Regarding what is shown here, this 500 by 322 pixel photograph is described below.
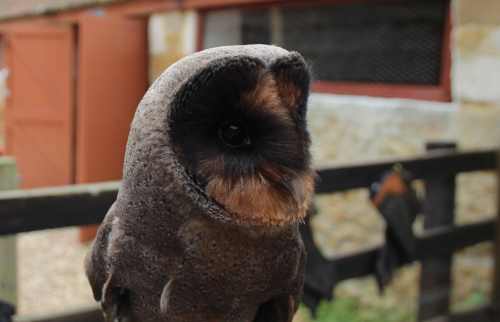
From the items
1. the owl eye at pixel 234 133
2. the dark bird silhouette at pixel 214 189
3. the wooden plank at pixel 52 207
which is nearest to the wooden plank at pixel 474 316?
the wooden plank at pixel 52 207

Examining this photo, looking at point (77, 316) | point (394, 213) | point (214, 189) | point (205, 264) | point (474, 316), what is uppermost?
point (214, 189)

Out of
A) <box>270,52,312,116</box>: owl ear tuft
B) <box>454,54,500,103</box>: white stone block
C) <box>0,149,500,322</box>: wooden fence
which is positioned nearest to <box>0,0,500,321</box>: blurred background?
<box>454,54,500,103</box>: white stone block

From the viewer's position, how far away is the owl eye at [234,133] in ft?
2.45

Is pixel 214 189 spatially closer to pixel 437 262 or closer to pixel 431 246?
pixel 431 246

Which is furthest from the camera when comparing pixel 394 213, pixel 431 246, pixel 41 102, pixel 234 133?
pixel 41 102

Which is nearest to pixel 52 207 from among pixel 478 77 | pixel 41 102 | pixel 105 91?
pixel 478 77

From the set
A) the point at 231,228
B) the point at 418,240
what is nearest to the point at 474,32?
the point at 418,240

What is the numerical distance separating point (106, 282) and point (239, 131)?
1.54ft

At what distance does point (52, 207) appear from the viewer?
1584mm

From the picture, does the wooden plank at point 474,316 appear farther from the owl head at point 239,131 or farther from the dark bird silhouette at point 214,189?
the owl head at point 239,131

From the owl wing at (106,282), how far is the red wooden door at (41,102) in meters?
5.34

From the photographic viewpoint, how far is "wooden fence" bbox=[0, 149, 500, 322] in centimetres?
155

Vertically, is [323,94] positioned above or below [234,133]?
below

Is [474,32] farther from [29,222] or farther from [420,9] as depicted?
[29,222]
